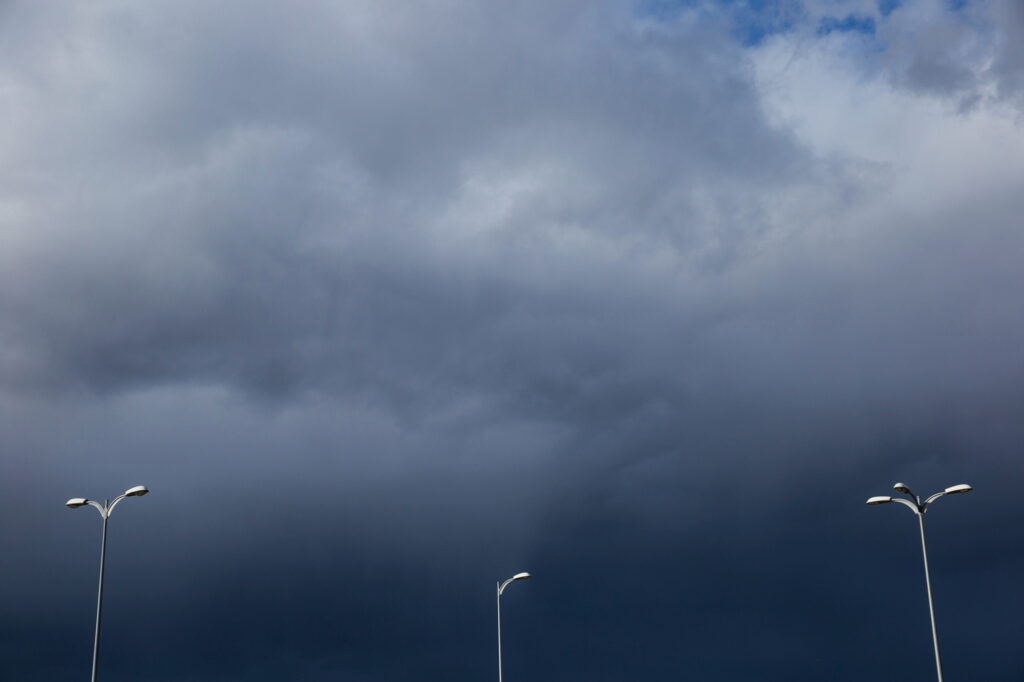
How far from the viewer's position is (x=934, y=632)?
138 ft

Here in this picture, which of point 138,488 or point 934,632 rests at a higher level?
point 138,488

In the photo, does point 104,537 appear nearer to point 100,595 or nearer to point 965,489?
point 100,595

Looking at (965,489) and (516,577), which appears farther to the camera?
(516,577)

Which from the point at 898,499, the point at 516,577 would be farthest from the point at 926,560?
the point at 516,577

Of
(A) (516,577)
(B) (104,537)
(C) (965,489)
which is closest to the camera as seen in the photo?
(C) (965,489)

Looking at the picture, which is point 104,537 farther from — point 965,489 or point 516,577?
point 965,489

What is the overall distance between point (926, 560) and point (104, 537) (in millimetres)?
33046

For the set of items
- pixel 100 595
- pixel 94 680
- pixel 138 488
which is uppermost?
pixel 138 488

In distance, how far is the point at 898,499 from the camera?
1657 inches

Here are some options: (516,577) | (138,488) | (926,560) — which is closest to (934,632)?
(926,560)

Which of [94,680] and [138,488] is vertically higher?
[138,488]

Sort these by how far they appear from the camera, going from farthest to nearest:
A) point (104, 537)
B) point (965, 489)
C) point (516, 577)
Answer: point (516, 577) < point (104, 537) < point (965, 489)

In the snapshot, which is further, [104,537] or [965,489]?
[104,537]

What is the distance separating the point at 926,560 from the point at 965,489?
3204 millimetres
